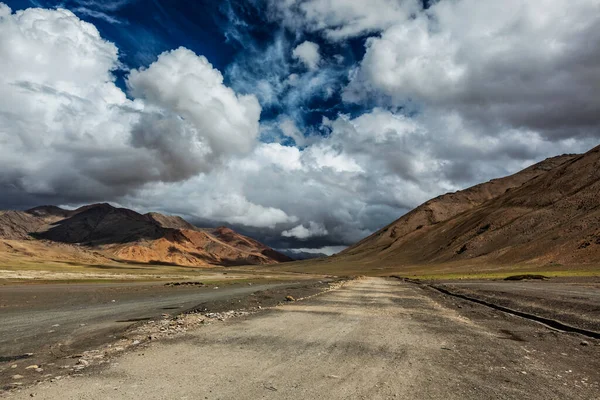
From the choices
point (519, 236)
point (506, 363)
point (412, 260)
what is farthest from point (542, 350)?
point (412, 260)

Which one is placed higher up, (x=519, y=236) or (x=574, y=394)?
(x=519, y=236)

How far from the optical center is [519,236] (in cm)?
14425

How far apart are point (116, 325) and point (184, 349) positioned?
759 cm

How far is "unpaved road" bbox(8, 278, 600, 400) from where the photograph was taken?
7.36m

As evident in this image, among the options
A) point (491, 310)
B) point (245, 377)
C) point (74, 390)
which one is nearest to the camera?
point (74, 390)

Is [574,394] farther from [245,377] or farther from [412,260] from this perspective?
[412,260]

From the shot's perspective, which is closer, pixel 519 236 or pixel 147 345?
pixel 147 345

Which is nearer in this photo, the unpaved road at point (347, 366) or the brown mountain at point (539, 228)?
the unpaved road at point (347, 366)

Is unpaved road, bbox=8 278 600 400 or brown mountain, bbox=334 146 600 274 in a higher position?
brown mountain, bbox=334 146 600 274

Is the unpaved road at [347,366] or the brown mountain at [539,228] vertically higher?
the brown mountain at [539,228]

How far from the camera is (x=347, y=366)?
359 inches

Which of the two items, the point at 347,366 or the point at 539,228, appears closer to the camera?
the point at 347,366

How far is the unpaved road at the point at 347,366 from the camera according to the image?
7.36 meters

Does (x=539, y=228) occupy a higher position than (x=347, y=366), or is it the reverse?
(x=539, y=228)
